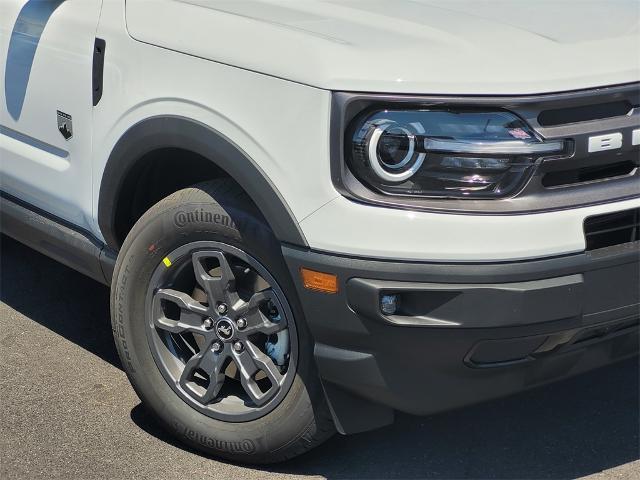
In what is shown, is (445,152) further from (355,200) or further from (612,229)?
(612,229)

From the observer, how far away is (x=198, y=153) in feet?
10.2

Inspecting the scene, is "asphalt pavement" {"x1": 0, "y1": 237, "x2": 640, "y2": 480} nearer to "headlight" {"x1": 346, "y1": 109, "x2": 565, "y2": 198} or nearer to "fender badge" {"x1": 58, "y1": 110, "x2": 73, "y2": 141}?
"fender badge" {"x1": 58, "y1": 110, "x2": 73, "y2": 141}

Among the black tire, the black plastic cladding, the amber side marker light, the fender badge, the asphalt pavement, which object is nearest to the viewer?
the black plastic cladding

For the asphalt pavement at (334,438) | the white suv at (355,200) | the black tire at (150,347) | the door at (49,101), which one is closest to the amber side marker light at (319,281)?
the white suv at (355,200)

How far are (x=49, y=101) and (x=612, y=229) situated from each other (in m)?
1.94

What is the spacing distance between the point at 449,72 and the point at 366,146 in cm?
28

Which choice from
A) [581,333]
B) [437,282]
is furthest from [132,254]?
[581,333]

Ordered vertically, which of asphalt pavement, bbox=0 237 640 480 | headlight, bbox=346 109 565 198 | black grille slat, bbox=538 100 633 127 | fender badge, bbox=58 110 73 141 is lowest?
asphalt pavement, bbox=0 237 640 480

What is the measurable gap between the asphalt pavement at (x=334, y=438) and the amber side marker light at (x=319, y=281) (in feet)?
2.62

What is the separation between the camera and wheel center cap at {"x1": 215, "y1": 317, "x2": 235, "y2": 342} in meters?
3.27

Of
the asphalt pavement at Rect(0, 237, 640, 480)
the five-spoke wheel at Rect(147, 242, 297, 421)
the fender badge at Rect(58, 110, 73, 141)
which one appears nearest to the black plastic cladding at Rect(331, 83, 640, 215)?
the five-spoke wheel at Rect(147, 242, 297, 421)

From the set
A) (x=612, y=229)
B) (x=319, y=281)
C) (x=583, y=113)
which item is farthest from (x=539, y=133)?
(x=319, y=281)

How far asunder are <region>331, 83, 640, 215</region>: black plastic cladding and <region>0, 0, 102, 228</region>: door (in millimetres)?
1085

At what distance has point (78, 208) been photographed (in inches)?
145
